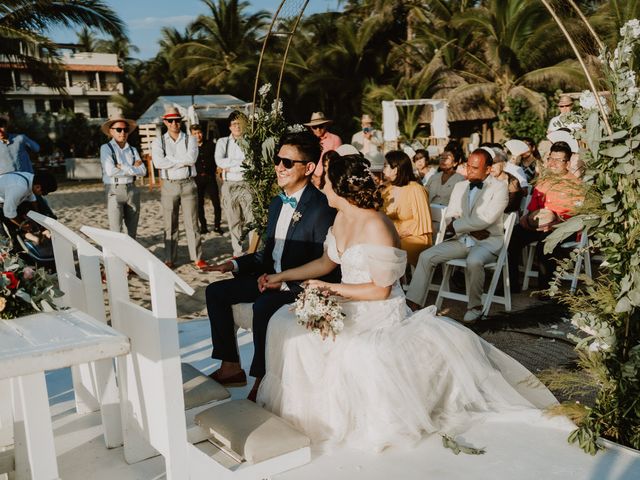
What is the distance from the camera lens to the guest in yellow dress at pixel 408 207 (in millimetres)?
6246

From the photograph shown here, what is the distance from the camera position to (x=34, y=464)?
2.65 meters

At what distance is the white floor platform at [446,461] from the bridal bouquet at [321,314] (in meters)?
0.65

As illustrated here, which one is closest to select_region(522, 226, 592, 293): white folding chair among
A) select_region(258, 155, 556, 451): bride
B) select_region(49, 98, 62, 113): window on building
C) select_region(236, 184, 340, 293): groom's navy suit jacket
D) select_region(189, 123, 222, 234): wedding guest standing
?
select_region(258, 155, 556, 451): bride

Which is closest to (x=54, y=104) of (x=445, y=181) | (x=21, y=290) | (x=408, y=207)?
(x=445, y=181)

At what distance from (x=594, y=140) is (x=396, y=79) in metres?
27.4

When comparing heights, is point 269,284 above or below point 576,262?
above

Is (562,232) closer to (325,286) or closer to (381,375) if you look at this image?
(381,375)

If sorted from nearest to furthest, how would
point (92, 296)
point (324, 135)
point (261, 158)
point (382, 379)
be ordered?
point (382, 379)
point (92, 296)
point (261, 158)
point (324, 135)

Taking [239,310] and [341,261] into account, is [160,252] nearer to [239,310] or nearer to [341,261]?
[239,310]

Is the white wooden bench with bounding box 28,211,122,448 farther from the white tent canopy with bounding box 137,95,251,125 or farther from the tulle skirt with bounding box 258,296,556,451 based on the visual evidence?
the white tent canopy with bounding box 137,95,251,125

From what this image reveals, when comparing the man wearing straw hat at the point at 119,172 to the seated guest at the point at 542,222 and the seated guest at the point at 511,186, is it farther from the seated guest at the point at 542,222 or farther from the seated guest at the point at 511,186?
the seated guest at the point at 542,222

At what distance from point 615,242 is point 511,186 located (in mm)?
4353

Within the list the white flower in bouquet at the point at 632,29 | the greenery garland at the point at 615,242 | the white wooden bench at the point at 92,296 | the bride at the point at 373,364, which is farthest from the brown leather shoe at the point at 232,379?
the white flower in bouquet at the point at 632,29

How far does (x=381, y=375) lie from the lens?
3.30 m
